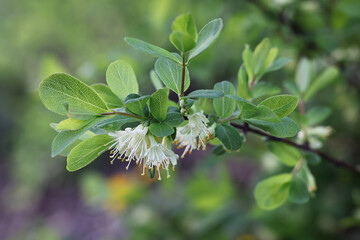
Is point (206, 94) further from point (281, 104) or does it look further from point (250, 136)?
→ point (250, 136)

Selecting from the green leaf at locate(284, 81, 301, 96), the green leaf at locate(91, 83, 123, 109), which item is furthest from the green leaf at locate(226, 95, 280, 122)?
the green leaf at locate(284, 81, 301, 96)

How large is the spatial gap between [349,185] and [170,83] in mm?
1420

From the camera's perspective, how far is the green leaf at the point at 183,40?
1.76ft

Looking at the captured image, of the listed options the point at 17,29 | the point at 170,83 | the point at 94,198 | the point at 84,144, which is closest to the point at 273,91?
the point at 170,83

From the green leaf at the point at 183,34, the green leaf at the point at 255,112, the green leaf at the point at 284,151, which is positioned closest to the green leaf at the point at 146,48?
the green leaf at the point at 183,34

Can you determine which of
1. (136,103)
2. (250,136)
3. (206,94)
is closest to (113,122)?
(136,103)

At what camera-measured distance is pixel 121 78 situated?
0.63m

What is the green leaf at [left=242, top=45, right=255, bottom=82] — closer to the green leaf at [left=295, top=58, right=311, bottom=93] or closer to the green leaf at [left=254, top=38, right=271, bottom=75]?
the green leaf at [left=254, top=38, right=271, bottom=75]

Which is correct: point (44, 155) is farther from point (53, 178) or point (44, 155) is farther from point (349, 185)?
point (349, 185)

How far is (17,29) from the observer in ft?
12.1

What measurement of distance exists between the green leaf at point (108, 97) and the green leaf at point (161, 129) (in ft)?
0.30

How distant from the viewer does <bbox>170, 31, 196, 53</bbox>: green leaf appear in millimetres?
535

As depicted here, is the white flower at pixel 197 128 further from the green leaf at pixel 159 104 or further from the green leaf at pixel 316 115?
the green leaf at pixel 316 115

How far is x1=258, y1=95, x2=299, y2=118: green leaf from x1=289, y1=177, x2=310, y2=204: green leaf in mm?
238
